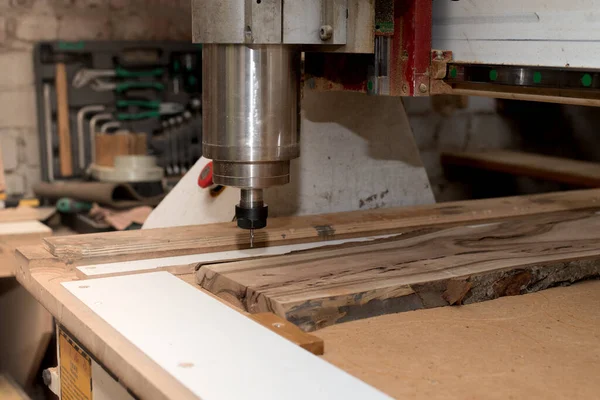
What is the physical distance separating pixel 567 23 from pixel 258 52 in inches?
17.4

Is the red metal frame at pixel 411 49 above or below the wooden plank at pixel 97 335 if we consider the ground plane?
above

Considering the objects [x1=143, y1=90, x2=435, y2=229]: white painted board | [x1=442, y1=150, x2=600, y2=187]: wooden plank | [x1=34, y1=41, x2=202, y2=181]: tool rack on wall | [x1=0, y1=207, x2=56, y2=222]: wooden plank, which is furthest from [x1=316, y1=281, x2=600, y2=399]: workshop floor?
[x1=34, y1=41, x2=202, y2=181]: tool rack on wall

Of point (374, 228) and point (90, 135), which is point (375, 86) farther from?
point (90, 135)

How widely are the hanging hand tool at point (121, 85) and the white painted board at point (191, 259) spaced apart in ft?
9.52

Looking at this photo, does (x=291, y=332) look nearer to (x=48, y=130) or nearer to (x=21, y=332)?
(x=21, y=332)

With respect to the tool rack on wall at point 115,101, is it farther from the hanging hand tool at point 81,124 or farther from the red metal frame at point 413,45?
the red metal frame at point 413,45

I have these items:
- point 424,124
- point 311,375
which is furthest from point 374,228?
point 424,124

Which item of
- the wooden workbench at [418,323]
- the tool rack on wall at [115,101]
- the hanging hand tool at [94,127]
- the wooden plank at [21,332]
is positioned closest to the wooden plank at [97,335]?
the wooden workbench at [418,323]

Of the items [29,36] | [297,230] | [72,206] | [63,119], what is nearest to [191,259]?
[297,230]

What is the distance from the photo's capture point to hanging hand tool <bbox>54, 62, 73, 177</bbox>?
4.05 metres

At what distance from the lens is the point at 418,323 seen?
1082 mm

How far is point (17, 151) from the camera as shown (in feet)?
13.4

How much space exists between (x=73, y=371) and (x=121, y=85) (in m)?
3.11

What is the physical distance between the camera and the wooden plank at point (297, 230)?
136cm
